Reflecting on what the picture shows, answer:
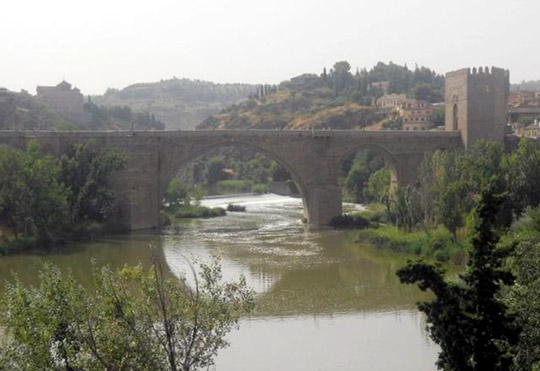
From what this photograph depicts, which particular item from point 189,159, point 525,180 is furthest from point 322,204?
point 525,180

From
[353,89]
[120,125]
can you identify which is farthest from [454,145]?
[120,125]

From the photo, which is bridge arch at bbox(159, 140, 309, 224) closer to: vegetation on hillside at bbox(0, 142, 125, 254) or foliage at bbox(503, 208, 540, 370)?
vegetation on hillside at bbox(0, 142, 125, 254)

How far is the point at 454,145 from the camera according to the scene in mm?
33562

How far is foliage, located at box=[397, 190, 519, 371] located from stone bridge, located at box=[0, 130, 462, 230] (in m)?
21.2

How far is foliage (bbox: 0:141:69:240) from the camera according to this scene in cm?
2439

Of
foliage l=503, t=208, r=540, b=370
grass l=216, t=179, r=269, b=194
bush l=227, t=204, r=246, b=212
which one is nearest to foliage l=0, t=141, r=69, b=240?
bush l=227, t=204, r=246, b=212

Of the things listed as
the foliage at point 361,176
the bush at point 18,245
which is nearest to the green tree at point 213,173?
the foliage at point 361,176

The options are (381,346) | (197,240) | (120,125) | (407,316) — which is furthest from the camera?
(120,125)

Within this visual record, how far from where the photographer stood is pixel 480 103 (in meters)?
33.2

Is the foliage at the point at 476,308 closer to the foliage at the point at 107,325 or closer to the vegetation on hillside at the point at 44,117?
the foliage at the point at 107,325

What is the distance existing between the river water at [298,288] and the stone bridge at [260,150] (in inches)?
60.5

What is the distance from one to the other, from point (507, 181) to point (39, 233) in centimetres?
1493

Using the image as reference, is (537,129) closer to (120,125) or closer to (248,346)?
(248,346)

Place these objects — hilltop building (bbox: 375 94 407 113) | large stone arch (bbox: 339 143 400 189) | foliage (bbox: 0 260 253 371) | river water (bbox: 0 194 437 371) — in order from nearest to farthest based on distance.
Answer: foliage (bbox: 0 260 253 371)
river water (bbox: 0 194 437 371)
large stone arch (bbox: 339 143 400 189)
hilltop building (bbox: 375 94 407 113)
